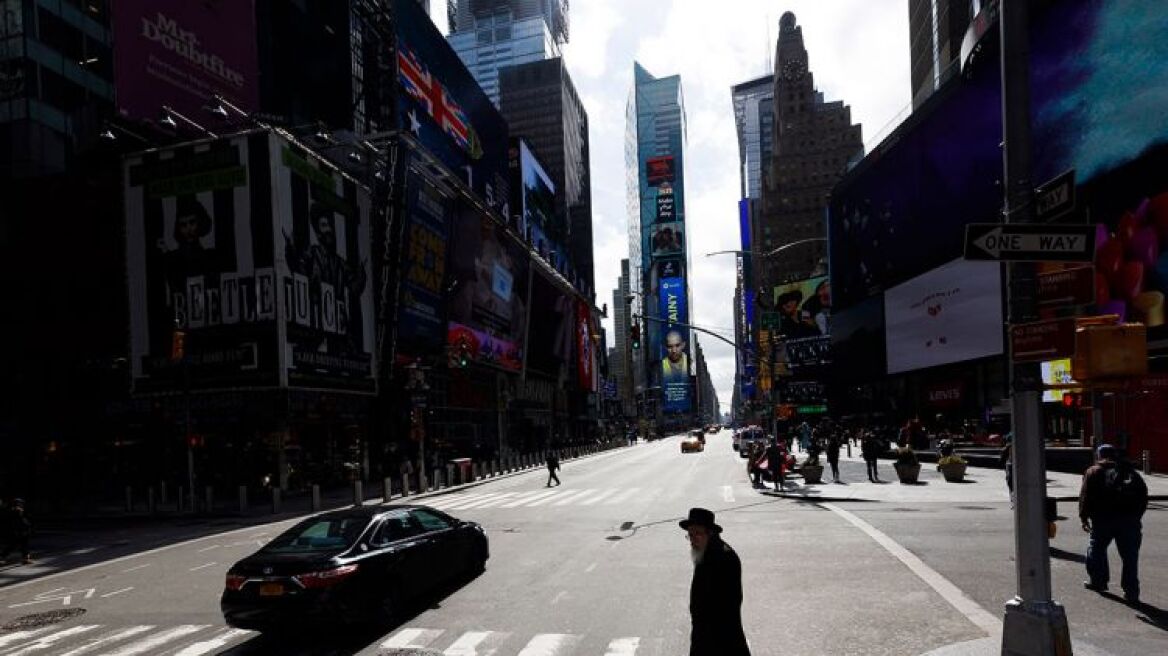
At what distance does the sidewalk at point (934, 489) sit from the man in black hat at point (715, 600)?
17.9 meters

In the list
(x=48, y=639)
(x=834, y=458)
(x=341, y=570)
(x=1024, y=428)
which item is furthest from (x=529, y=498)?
(x=1024, y=428)

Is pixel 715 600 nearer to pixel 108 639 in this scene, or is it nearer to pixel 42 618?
pixel 108 639

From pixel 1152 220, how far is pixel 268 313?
41458mm

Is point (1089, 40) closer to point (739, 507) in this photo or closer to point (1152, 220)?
point (1152, 220)

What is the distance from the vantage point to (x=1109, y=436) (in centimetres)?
2953

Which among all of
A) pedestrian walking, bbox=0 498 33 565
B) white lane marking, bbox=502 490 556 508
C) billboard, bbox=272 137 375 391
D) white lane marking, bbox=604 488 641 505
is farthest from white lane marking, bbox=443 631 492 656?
billboard, bbox=272 137 375 391

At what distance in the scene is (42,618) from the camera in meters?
11.2

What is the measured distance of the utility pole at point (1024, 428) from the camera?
20.6ft

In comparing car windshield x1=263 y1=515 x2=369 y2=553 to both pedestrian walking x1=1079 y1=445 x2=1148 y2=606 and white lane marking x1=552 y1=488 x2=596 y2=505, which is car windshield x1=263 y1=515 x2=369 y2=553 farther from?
white lane marking x1=552 y1=488 x2=596 y2=505

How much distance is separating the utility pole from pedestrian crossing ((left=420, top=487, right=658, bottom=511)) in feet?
57.5

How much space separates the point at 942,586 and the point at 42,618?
12.9 metres

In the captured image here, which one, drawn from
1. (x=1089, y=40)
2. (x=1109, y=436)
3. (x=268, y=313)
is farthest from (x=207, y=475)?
(x=1089, y=40)

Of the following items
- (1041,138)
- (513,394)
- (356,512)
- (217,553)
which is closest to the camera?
(356,512)

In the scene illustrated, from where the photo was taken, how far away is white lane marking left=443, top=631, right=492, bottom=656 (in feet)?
27.1
